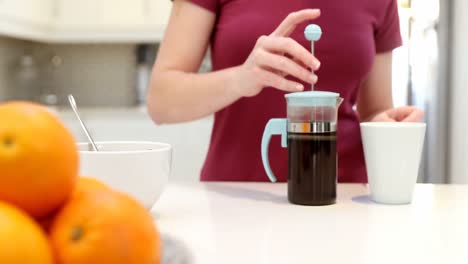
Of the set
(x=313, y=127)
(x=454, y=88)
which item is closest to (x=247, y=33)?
(x=313, y=127)

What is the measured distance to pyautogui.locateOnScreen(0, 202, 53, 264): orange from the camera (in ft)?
1.13

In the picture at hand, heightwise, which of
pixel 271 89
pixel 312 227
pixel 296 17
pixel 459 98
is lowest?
pixel 459 98

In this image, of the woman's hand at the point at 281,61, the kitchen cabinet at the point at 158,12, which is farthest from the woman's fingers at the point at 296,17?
the kitchen cabinet at the point at 158,12

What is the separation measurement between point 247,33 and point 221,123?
0.61 feet

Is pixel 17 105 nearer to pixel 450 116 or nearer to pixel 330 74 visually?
pixel 330 74

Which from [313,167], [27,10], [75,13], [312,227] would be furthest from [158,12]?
[312,227]

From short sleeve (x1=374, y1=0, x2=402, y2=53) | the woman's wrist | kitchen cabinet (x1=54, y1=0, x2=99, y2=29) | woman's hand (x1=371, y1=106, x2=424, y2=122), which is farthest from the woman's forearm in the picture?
kitchen cabinet (x1=54, y1=0, x2=99, y2=29)

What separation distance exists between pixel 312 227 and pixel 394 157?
0.21 m

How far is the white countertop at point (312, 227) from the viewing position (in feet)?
1.89

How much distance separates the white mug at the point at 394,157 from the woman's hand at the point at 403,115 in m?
0.15

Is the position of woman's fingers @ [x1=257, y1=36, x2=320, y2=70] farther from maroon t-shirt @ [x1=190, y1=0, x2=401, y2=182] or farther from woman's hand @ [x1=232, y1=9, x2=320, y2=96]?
maroon t-shirt @ [x1=190, y1=0, x2=401, y2=182]

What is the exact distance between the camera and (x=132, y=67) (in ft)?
10.4

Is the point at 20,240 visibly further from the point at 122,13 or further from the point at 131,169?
the point at 122,13

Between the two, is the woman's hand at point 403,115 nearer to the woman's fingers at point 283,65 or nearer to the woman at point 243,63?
the woman at point 243,63
